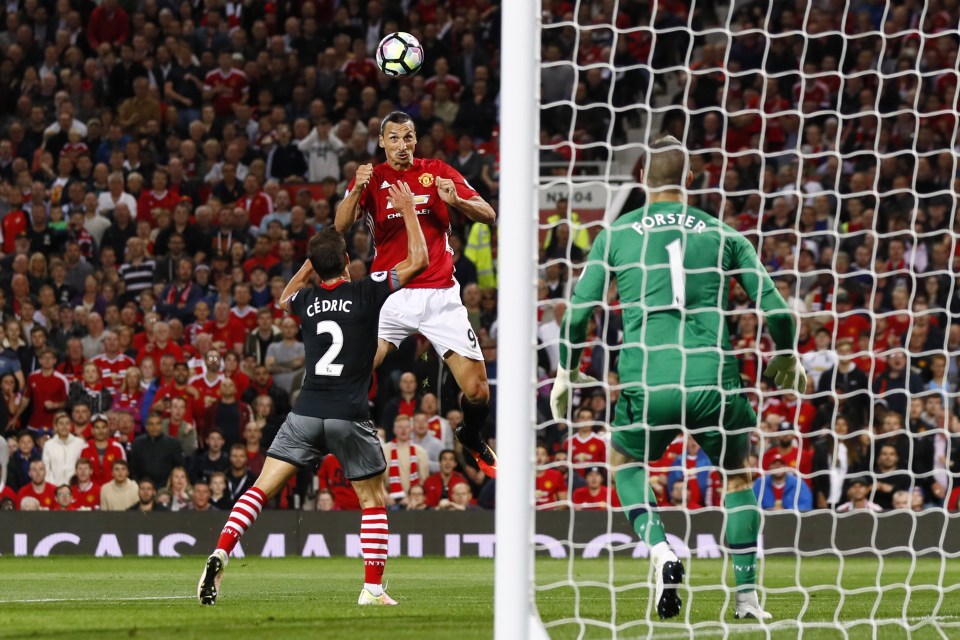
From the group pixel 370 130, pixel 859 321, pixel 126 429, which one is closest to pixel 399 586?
pixel 126 429

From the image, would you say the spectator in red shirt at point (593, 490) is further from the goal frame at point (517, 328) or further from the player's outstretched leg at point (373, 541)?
the goal frame at point (517, 328)

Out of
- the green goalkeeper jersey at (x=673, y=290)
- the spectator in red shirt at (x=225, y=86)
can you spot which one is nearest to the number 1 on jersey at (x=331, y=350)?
the green goalkeeper jersey at (x=673, y=290)

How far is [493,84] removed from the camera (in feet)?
58.5

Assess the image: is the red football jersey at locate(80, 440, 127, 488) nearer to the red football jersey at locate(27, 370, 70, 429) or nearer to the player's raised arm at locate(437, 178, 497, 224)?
the red football jersey at locate(27, 370, 70, 429)

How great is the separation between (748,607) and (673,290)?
151 cm

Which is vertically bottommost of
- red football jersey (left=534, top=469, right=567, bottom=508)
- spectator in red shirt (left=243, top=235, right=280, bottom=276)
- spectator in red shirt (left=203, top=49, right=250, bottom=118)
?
red football jersey (left=534, top=469, right=567, bottom=508)

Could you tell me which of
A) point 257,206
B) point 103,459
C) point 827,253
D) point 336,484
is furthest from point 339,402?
point 257,206

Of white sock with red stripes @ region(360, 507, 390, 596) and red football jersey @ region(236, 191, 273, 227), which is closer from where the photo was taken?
white sock with red stripes @ region(360, 507, 390, 596)

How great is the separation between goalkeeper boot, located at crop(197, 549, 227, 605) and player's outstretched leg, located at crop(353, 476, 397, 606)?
0.73 m

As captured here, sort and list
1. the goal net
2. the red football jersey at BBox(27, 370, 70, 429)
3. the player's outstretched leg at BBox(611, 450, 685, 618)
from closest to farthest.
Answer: the player's outstretched leg at BBox(611, 450, 685, 618) → the goal net → the red football jersey at BBox(27, 370, 70, 429)

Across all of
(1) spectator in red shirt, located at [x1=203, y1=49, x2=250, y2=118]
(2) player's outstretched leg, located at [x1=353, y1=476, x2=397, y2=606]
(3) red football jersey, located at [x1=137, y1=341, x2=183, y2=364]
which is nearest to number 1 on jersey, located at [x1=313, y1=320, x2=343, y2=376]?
(2) player's outstretched leg, located at [x1=353, y1=476, x2=397, y2=606]

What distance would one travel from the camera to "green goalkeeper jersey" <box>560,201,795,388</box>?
6547 millimetres

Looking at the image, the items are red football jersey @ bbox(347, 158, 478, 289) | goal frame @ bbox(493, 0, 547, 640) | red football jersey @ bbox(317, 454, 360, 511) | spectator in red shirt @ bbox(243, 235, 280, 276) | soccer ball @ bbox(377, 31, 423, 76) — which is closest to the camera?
goal frame @ bbox(493, 0, 547, 640)

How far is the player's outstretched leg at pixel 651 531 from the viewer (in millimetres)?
6395
